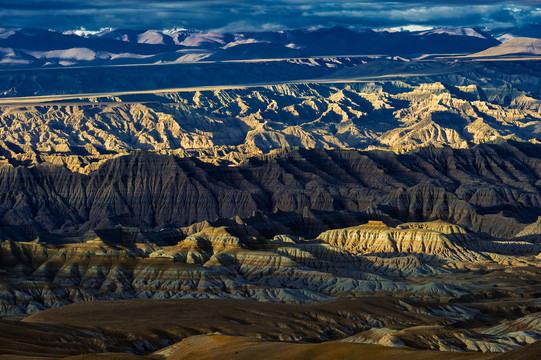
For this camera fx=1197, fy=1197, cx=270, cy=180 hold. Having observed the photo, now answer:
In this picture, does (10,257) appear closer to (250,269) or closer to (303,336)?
(250,269)

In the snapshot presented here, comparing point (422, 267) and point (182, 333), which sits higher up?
point (182, 333)

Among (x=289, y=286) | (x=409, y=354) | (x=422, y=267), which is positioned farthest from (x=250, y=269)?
(x=409, y=354)

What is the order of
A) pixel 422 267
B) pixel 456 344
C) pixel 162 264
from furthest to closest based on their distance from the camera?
pixel 422 267, pixel 162 264, pixel 456 344

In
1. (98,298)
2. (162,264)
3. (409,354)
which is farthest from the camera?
(162,264)

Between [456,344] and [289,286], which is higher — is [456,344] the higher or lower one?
the higher one

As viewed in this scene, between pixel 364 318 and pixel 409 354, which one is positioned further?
pixel 364 318

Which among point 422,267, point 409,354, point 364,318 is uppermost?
point 409,354

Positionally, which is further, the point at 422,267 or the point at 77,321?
the point at 422,267

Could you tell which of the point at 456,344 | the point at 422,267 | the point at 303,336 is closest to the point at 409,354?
the point at 456,344

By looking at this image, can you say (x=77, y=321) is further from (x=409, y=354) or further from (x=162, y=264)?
(x=409, y=354)
